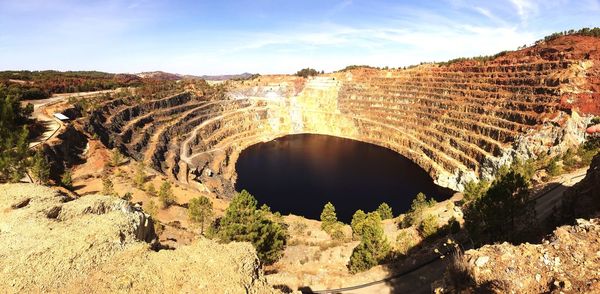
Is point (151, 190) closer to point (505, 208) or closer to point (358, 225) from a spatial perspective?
point (358, 225)

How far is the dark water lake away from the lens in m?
72.9

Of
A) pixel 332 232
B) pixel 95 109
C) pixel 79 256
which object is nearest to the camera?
pixel 79 256

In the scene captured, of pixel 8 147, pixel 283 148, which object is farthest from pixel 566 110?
pixel 8 147

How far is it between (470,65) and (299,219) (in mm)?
81514

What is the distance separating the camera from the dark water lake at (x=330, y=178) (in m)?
72.9

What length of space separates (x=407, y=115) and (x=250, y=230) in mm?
91159

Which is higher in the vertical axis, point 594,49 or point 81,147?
point 594,49

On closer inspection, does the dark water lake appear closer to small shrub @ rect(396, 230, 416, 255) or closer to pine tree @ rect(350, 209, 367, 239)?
pine tree @ rect(350, 209, 367, 239)

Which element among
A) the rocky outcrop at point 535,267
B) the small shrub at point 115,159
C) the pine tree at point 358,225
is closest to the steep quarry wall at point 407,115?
the small shrub at point 115,159

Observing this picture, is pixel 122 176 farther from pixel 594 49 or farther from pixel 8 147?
pixel 594 49

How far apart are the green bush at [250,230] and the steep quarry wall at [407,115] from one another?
42794mm

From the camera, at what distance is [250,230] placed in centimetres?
3784

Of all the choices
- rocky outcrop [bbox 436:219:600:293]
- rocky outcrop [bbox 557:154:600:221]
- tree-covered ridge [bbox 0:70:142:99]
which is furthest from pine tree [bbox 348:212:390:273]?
tree-covered ridge [bbox 0:70:142:99]

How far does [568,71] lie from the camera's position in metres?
79.1
